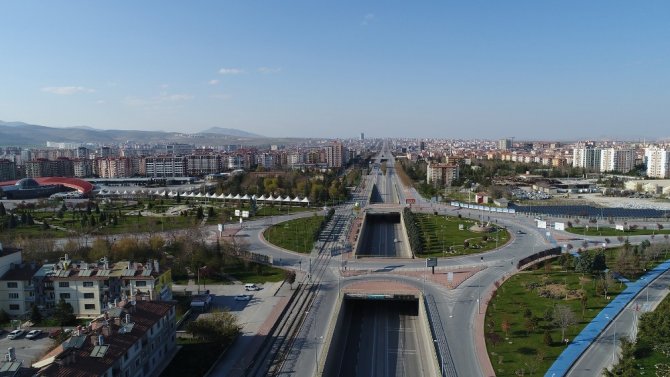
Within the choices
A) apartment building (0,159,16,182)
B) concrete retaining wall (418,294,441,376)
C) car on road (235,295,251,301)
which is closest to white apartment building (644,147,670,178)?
concrete retaining wall (418,294,441,376)

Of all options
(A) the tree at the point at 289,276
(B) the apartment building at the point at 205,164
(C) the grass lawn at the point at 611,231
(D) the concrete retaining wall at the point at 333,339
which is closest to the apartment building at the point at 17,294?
(A) the tree at the point at 289,276

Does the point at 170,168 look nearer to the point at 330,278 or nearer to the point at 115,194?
the point at 115,194

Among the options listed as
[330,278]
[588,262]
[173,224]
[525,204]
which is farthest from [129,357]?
[525,204]

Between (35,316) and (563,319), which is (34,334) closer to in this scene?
(35,316)

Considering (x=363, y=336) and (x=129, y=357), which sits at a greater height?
(x=129, y=357)

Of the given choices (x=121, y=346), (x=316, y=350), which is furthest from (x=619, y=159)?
(x=121, y=346)

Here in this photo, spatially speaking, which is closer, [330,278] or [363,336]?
[363,336]
